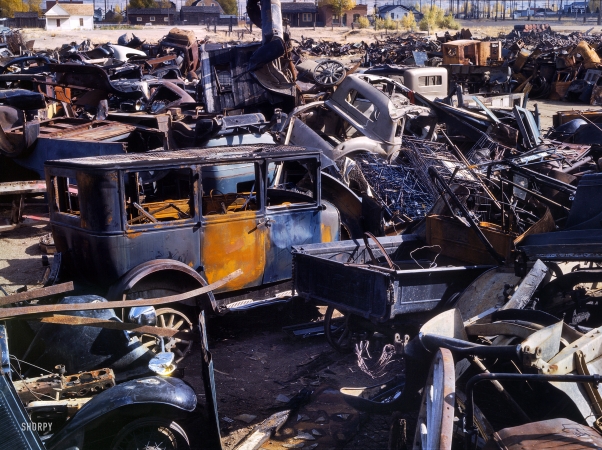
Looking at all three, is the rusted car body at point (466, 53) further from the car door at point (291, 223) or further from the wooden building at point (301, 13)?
the wooden building at point (301, 13)

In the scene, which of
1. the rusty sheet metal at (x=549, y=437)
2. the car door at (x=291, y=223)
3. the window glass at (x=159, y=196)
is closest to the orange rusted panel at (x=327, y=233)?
the car door at (x=291, y=223)

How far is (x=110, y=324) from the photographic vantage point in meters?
4.30

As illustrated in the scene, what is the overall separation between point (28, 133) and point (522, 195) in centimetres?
801

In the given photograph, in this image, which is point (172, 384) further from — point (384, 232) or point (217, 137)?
point (217, 137)

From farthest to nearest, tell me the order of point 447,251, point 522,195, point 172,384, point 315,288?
point 522,195 < point 447,251 < point 315,288 < point 172,384

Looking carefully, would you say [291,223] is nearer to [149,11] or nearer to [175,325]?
[175,325]

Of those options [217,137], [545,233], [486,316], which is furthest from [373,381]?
[217,137]

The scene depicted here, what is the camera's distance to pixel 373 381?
5.85m

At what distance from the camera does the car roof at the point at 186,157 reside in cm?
591

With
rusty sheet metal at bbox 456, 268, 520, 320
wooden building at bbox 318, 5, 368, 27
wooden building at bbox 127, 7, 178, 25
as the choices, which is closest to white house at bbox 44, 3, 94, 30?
wooden building at bbox 127, 7, 178, 25

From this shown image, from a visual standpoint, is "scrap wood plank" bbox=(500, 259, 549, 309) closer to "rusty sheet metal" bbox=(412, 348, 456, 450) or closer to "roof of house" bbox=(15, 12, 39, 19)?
"rusty sheet metal" bbox=(412, 348, 456, 450)

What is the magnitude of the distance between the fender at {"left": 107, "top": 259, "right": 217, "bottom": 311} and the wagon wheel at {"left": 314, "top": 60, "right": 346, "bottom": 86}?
7.59m

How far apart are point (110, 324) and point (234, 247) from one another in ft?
7.70

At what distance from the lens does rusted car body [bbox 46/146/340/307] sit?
5902 millimetres
